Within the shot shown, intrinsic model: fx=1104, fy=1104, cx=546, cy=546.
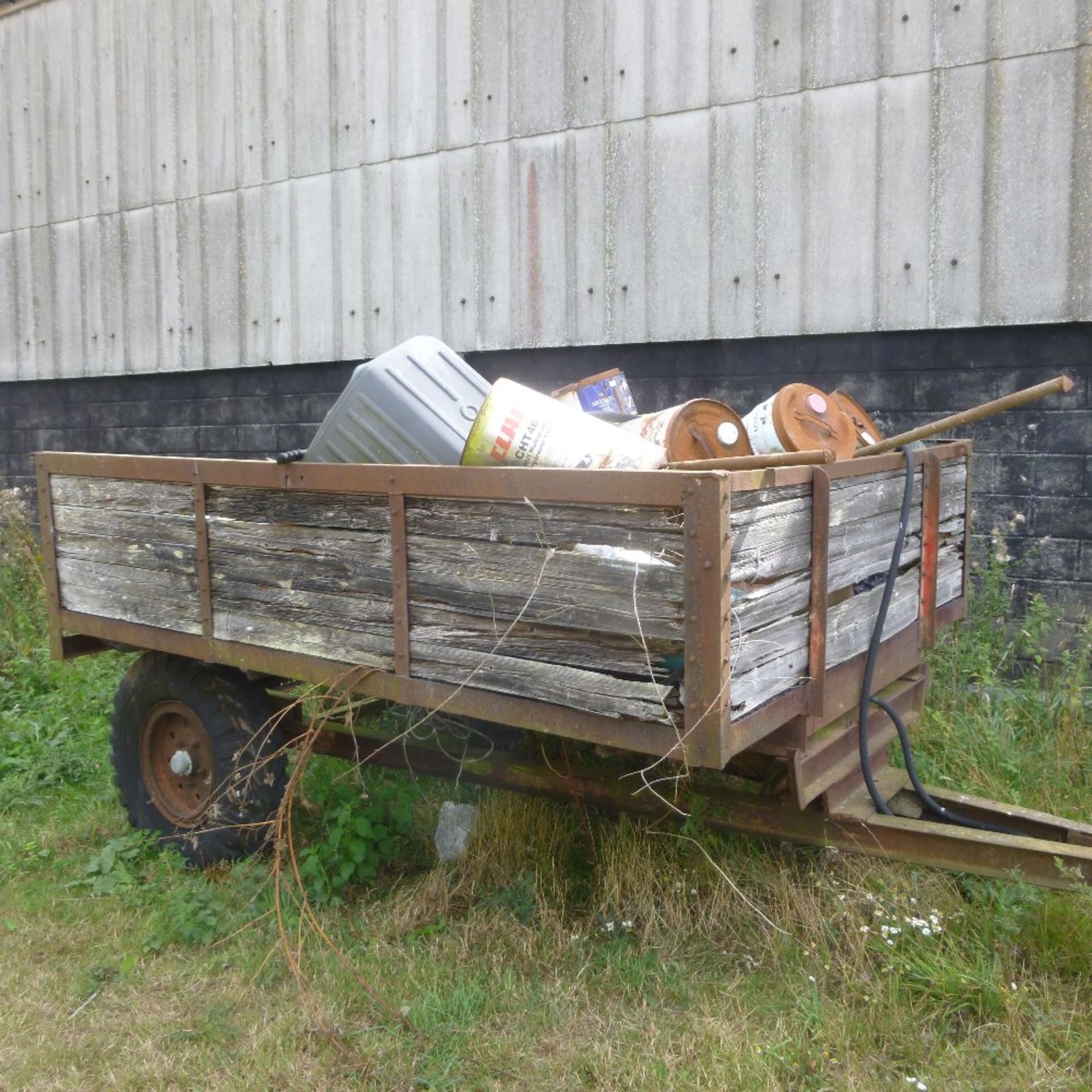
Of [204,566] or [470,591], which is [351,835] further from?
[470,591]

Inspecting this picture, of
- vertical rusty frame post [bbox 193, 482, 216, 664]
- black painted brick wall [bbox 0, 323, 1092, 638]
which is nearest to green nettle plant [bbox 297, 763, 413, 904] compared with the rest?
vertical rusty frame post [bbox 193, 482, 216, 664]

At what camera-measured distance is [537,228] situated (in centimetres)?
650

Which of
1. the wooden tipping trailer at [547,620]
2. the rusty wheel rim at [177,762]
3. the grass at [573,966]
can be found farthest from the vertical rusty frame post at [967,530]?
the rusty wheel rim at [177,762]

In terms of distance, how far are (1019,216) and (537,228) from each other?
268 cm

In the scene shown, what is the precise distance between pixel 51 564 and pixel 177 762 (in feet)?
2.96

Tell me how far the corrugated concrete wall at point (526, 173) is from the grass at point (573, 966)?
242 cm

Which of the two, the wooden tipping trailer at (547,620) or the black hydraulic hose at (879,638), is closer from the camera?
the wooden tipping trailer at (547,620)

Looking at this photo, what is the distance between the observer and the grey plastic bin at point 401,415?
3.44 metres

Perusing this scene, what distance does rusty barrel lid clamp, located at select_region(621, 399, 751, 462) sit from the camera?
326cm

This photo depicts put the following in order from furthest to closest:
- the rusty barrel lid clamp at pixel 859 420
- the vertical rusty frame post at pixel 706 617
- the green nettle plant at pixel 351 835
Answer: the green nettle plant at pixel 351 835 < the rusty barrel lid clamp at pixel 859 420 < the vertical rusty frame post at pixel 706 617

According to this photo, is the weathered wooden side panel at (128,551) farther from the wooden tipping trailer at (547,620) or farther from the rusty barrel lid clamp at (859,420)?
the rusty barrel lid clamp at (859,420)

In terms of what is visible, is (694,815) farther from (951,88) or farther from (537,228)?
(537,228)

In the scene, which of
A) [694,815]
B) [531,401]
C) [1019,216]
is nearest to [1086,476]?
[1019,216]

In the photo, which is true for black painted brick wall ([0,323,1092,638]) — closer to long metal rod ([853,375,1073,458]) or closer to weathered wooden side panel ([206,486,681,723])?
long metal rod ([853,375,1073,458])
